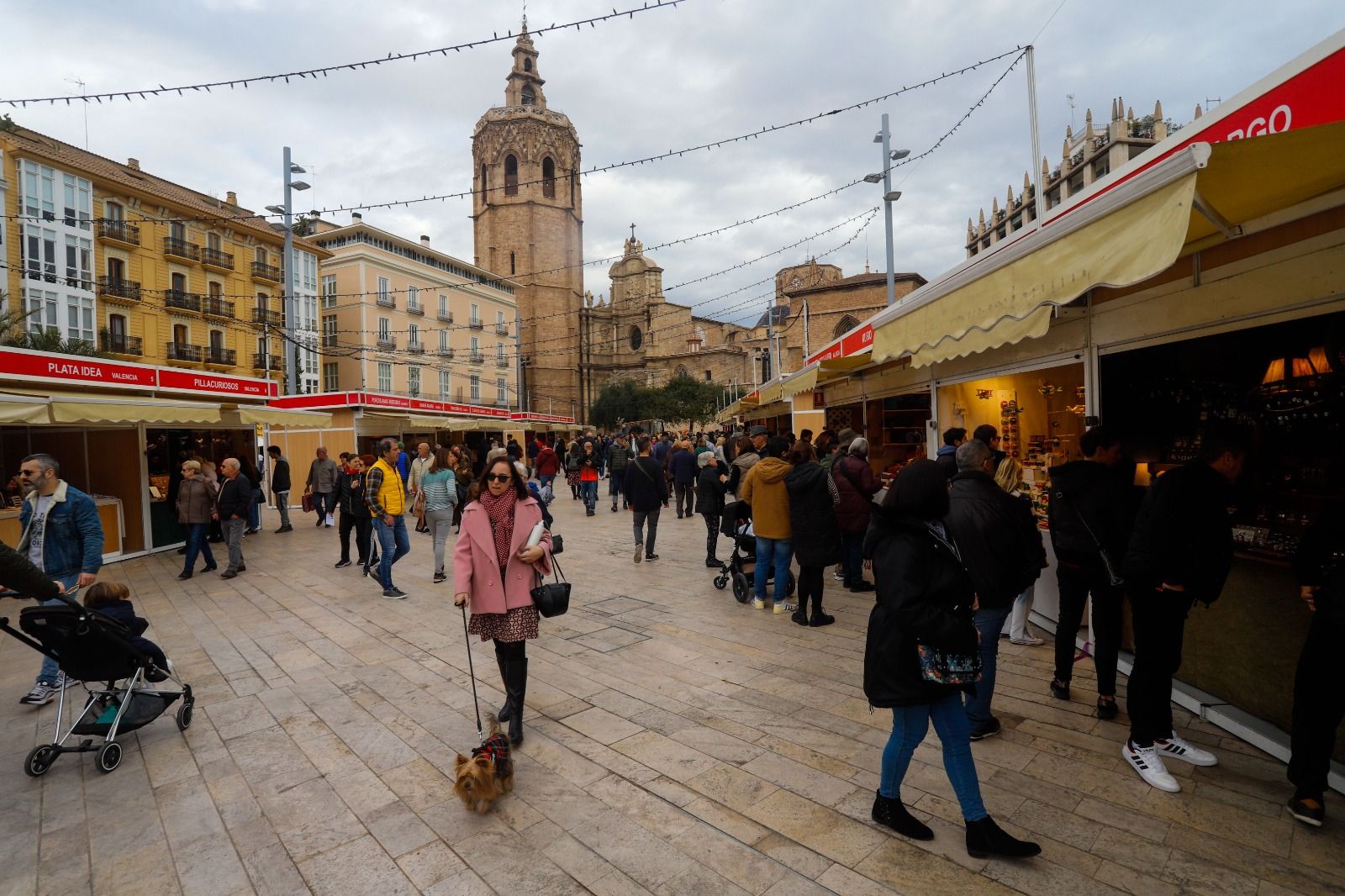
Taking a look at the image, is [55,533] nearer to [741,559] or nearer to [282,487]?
[741,559]

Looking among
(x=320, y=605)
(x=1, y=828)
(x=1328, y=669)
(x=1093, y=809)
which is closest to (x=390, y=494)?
(x=320, y=605)

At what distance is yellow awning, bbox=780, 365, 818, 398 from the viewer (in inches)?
371

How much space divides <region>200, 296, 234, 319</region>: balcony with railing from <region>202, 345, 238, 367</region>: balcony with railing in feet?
4.73

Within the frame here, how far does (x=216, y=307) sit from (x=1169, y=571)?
112 ft

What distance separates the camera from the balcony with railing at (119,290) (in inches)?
945

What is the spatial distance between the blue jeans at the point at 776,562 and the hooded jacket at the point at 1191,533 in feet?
10.1

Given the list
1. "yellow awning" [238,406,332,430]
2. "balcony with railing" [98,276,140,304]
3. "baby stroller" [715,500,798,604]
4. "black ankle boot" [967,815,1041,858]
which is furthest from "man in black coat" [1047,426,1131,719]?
"balcony with railing" [98,276,140,304]

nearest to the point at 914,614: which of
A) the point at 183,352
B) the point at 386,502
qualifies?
the point at 386,502

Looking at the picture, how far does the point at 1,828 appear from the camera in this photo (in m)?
2.82

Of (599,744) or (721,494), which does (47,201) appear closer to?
(721,494)

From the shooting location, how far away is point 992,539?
10.1ft

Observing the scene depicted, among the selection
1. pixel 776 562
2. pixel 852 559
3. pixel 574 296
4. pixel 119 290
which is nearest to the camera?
pixel 776 562

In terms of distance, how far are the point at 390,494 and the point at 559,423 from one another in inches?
1258

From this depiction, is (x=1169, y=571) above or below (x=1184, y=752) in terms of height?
above
